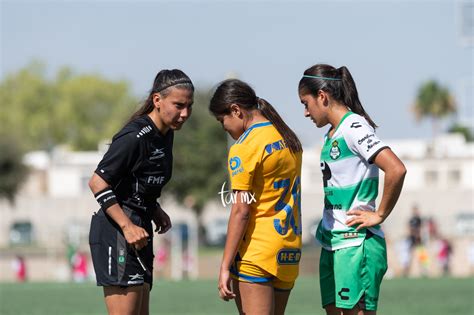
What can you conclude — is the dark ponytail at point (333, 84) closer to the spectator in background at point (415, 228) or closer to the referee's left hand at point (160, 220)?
the referee's left hand at point (160, 220)

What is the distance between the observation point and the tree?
103 meters

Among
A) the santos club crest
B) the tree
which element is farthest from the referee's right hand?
the tree

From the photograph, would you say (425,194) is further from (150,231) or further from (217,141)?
(150,231)

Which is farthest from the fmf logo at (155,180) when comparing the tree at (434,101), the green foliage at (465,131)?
the green foliage at (465,131)

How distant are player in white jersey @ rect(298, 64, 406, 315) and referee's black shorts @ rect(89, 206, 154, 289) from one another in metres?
1.33

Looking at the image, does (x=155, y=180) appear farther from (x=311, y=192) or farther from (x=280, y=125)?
(x=311, y=192)

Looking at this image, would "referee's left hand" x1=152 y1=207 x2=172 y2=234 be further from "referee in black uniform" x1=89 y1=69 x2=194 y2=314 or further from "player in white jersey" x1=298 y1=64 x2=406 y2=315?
"player in white jersey" x1=298 y1=64 x2=406 y2=315

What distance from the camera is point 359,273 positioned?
743 cm

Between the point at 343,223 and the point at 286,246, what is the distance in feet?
1.43

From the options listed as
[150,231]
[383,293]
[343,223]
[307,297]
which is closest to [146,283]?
[150,231]

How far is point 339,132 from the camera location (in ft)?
24.3

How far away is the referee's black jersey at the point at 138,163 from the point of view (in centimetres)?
732

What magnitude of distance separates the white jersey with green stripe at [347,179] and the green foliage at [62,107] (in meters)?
105

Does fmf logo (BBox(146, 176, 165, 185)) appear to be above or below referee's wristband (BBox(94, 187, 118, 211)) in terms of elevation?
above
